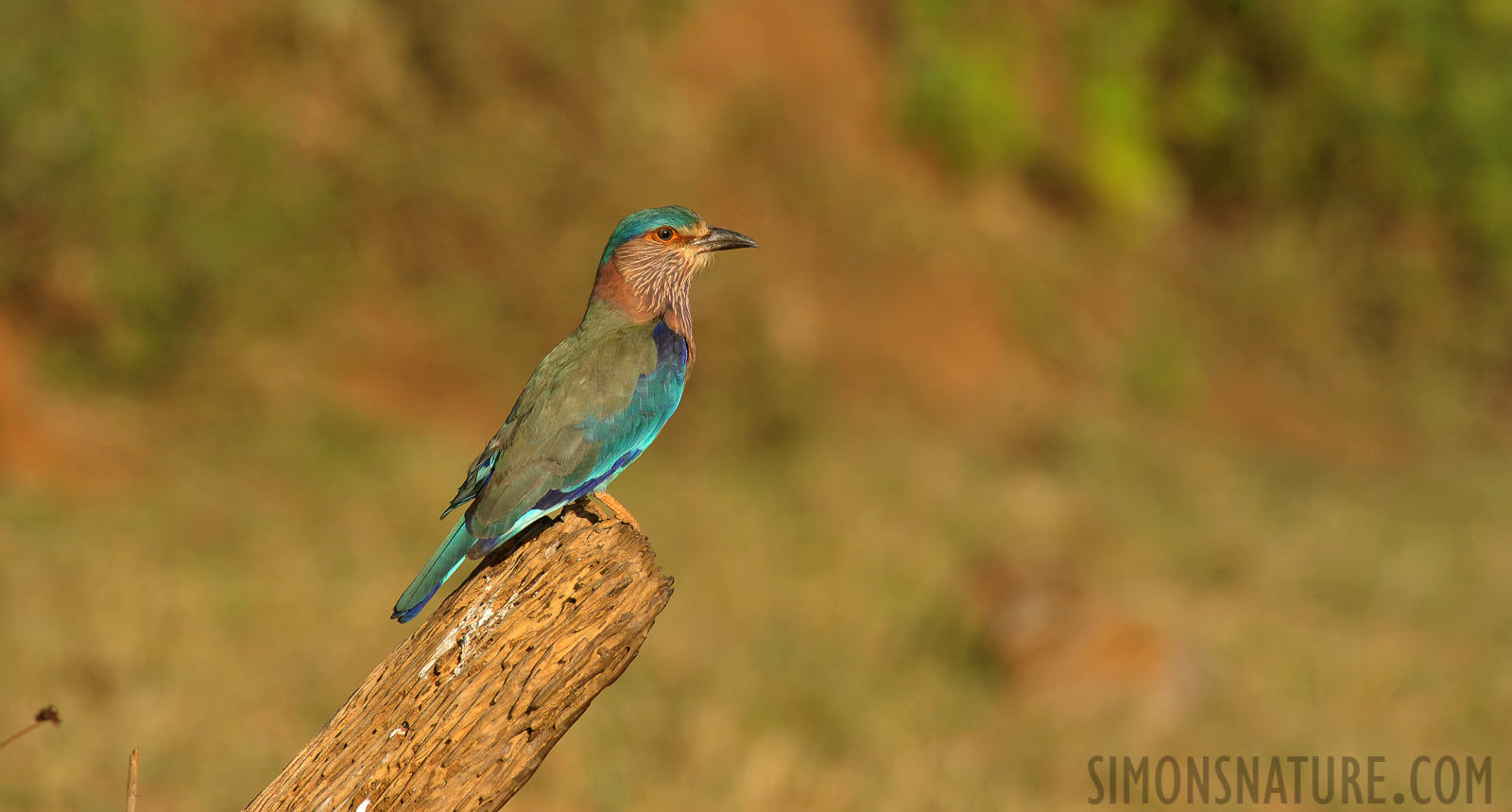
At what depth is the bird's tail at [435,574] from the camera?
2768 mm

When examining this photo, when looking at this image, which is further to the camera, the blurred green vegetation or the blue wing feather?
the blurred green vegetation

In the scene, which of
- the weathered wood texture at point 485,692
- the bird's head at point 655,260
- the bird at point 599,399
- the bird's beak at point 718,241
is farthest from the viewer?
the bird's beak at point 718,241

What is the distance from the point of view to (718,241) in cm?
382

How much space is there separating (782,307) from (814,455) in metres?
1.85

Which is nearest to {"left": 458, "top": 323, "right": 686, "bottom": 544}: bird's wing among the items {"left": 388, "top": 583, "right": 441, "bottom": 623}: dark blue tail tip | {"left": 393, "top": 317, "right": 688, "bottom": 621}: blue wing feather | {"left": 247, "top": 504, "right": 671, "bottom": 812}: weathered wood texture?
{"left": 393, "top": 317, "right": 688, "bottom": 621}: blue wing feather

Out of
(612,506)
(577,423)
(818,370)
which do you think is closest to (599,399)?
(577,423)

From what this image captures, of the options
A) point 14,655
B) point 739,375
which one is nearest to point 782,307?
point 739,375

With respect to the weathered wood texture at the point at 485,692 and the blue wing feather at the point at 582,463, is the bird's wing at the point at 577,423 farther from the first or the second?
the weathered wood texture at the point at 485,692

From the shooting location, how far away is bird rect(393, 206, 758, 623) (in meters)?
2.88

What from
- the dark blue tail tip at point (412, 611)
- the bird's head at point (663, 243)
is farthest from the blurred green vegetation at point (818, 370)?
the bird's head at point (663, 243)

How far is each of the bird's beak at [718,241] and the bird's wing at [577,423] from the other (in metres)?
0.36

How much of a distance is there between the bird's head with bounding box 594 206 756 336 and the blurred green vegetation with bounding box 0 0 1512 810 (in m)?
2.45

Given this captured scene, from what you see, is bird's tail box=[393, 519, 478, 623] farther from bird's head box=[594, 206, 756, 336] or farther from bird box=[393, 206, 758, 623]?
bird's head box=[594, 206, 756, 336]

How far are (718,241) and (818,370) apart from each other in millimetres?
8353
